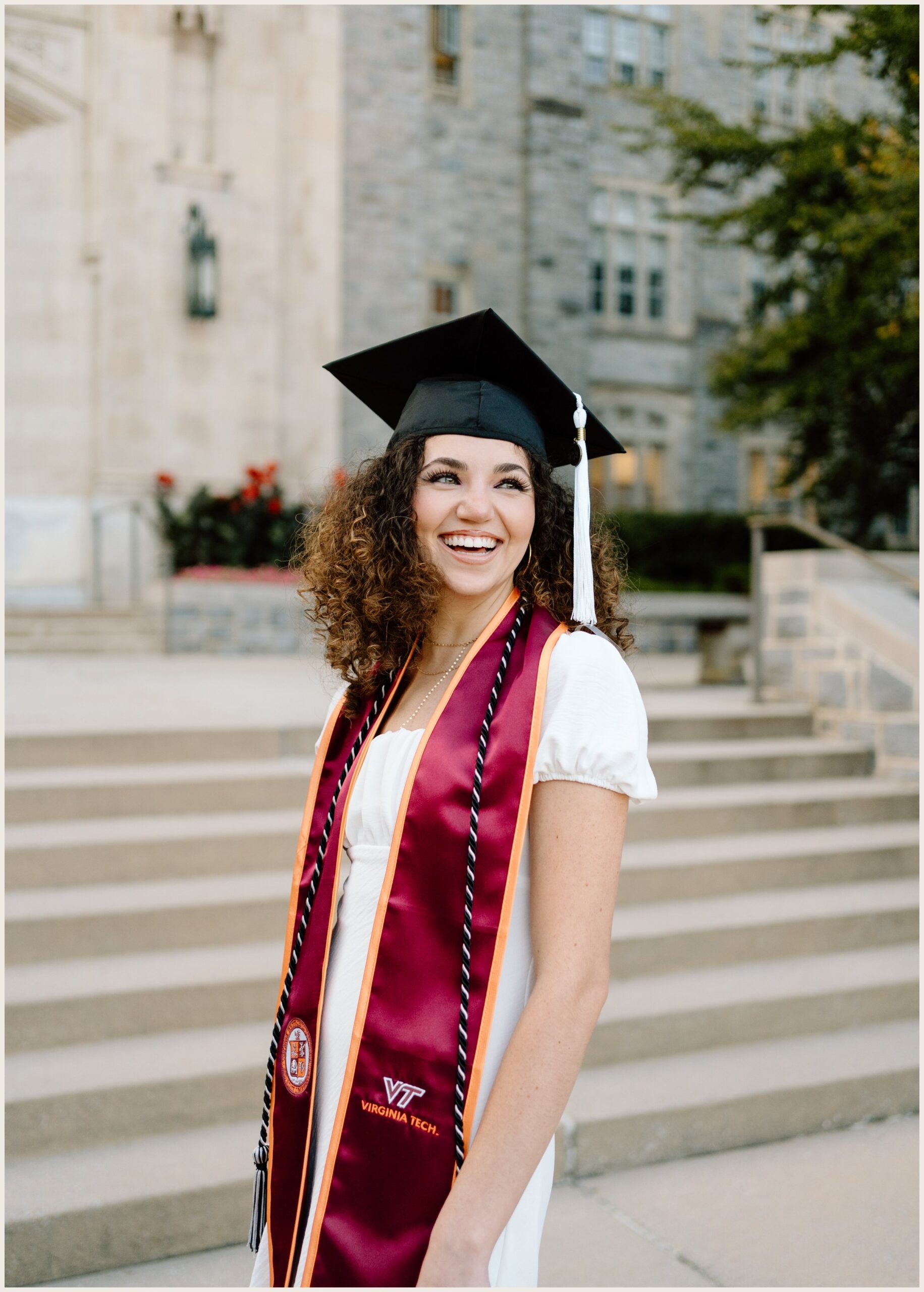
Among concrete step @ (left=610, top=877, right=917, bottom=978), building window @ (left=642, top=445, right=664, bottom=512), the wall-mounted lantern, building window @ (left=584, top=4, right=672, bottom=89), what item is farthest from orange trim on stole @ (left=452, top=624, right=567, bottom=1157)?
building window @ (left=584, top=4, right=672, bottom=89)

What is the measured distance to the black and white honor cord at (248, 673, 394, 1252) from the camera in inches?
64.5

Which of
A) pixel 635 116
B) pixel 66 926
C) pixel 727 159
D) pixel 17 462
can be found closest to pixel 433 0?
pixel 635 116

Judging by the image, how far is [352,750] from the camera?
169 centimetres

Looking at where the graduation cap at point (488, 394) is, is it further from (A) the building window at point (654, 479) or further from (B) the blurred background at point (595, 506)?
(A) the building window at point (654, 479)

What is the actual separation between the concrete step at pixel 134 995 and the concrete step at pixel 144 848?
0.39m

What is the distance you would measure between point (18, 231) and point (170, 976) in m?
11.3

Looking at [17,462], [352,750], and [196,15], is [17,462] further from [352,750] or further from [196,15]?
[352,750]

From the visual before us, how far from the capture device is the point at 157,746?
478cm

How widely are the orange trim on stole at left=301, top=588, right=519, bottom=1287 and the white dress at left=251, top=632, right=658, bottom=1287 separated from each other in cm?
3

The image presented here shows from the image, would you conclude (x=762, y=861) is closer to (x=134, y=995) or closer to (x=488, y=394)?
(x=134, y=995)

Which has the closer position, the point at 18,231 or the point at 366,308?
the point at 18,231

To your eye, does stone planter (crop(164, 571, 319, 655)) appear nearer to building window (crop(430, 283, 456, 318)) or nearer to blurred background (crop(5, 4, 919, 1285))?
blurred background (crop(5, 4, 919, 1285))

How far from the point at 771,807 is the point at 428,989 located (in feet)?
13.3

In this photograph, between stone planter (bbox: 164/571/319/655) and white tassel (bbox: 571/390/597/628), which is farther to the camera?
stone planter (bbox: 164/571/319/655)
